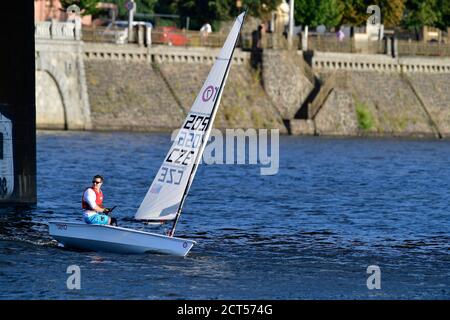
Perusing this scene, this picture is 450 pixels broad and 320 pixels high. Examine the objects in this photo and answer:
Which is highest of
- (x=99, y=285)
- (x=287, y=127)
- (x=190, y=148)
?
(x=190, y=148)

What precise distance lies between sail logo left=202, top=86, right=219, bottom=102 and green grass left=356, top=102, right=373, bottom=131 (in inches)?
4060

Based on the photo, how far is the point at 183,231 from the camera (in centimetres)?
5778

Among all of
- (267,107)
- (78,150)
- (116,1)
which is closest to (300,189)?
(78,150)

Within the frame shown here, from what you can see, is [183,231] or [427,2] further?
[427,2]

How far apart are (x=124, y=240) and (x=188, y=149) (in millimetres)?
3658

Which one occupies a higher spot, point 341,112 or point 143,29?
point 143,29

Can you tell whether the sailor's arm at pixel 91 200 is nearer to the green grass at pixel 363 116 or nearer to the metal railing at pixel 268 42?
the metal railing at pixel 268 42

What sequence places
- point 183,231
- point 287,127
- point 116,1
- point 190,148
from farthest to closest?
1. point 116,1
2. point 287,127
3. point 183,231
4. point 190,148

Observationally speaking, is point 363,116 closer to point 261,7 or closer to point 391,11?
point 261,7

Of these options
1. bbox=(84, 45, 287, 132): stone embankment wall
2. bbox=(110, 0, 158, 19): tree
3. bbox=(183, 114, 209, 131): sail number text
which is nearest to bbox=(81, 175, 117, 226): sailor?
bbox=(183, 114, 209, 131): sail number text

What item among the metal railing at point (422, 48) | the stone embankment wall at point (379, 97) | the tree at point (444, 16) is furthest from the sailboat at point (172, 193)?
the tree at point (444, 16)

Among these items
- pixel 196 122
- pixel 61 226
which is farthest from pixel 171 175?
pixel 61 226
